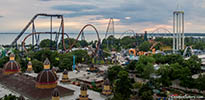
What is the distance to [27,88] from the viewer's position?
28.2 meters

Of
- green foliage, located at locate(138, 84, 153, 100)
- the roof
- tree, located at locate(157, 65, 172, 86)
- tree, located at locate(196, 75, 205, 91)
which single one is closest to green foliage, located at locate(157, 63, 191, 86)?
tree, located at locate(157, 65, 172, 86)

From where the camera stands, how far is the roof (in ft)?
84.6

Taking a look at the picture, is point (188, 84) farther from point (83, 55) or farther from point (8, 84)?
point (83, 55)

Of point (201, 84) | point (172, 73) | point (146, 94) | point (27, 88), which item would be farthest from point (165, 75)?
point (27, 88)

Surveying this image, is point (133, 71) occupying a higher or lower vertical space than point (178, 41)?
lower

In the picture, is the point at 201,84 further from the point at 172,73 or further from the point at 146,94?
the point at 146,94

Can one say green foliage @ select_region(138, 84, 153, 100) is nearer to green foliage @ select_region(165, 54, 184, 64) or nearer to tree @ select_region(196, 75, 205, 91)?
tree @ select_region(196, 75, 205, 91)

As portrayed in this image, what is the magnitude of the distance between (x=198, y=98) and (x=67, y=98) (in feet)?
55.8

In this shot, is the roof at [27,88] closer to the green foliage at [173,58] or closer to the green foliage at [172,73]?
the green foliage at [172,73]

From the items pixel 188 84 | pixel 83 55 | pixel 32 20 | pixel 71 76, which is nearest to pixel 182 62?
pixel 188 84

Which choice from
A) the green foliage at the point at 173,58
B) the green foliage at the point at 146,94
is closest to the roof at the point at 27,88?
the green foliage at the point at 146,94

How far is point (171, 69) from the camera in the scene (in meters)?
37.0

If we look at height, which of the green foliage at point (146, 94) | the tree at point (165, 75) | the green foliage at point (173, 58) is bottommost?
the green foliage at point (146, 94)

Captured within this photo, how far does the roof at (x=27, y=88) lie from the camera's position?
2580 centimetres
